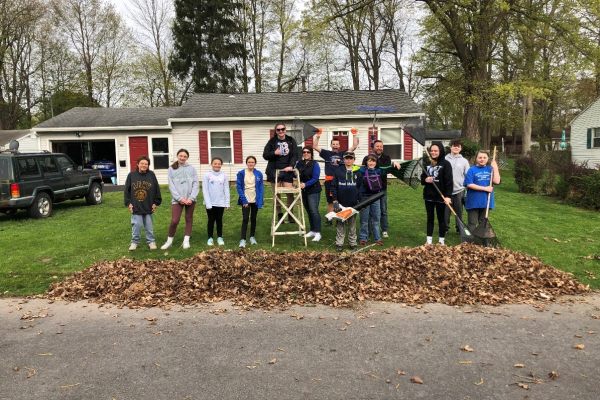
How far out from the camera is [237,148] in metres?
17.9

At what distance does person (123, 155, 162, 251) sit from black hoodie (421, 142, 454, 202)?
14.7 ft

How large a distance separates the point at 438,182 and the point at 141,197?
4823mm

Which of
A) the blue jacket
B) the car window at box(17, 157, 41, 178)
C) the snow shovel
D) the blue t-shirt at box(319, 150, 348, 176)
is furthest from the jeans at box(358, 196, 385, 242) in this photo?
the car window at box(17, 157, 41, 178)

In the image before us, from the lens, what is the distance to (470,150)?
731 inches

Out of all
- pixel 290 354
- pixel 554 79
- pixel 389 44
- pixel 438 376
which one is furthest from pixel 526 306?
pixel 389 44

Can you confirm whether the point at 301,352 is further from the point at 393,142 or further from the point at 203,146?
the point at 203,146

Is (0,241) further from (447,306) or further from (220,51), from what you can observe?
(220,51)

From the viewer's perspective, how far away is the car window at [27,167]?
10.2 meters

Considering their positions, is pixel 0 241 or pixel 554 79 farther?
Answer: pixel 554 79

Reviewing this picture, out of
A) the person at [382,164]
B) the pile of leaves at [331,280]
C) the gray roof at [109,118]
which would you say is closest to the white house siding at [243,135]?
the gray roof at [109,118]

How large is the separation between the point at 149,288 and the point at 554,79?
843 inches

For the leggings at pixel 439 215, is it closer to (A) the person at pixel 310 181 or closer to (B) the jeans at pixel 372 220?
(B) the jeans at pixel 372 220

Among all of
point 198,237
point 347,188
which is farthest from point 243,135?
point 347,188

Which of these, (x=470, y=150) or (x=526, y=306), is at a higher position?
(x=470, y=150)
